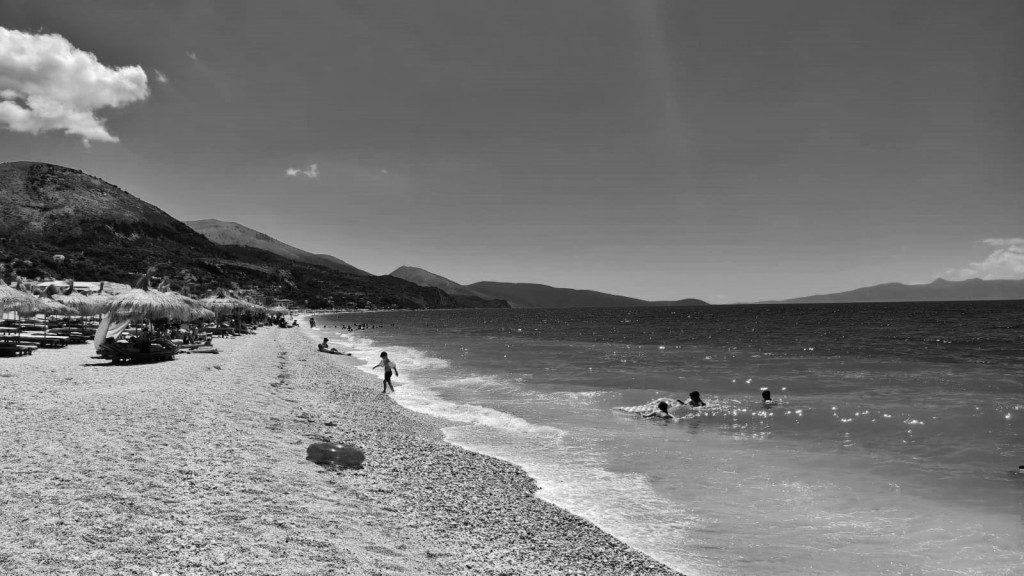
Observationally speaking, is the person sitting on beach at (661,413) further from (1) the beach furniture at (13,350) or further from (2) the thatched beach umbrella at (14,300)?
(2) the thatched beach umbrella at (14,300)

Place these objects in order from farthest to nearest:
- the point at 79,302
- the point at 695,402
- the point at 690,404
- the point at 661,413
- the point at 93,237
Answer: the point at 93,237 → the point at 79,302 → the point at 690,404 → the point at 695,402 → the point at 661,413

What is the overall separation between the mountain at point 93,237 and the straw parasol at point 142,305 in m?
52.5

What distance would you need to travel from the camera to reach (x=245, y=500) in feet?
19.7

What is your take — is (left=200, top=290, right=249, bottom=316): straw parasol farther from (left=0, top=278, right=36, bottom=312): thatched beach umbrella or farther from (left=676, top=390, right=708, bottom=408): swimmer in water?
(left=676, top=390, right=708, bottom=408): swimmer in water

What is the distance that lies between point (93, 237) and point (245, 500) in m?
116

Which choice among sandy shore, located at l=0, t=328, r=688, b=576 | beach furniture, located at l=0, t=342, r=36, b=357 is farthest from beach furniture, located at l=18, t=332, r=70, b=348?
sandy shore, located at l=0, t=328, r=688, b=576

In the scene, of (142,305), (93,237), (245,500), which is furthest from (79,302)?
(93,237)

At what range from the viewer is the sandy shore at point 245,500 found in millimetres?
4703

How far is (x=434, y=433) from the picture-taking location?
11.9m

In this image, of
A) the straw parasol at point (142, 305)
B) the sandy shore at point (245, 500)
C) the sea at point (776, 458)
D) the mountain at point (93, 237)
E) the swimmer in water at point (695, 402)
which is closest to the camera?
the sandy shore at point (245, 500)

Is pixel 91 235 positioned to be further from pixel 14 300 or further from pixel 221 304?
pixel 14 300

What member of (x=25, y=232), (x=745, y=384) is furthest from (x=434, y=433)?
(x=25, y=232)

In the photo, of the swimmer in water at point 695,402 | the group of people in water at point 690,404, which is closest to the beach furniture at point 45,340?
the group of people in water at point 690,404

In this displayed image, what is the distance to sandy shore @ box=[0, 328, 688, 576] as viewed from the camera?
4703 mm
